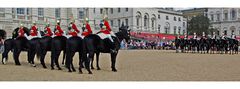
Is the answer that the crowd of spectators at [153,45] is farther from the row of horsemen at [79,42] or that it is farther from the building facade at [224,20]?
the row of horsemen at [79,42]

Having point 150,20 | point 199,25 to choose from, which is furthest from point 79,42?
point 199,25

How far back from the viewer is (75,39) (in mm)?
11375

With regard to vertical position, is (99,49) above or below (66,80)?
above

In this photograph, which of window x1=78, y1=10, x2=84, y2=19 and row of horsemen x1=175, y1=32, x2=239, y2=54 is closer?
window x1=78, y1=10, x2=84, y2=19

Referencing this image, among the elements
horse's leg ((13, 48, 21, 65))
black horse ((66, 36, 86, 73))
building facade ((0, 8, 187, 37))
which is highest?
building facade ((0, 8, 187, 37))

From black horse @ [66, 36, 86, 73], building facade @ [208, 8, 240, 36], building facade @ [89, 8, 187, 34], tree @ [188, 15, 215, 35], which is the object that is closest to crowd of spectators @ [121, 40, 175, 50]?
building facade @ [89, 8, 187, 34]

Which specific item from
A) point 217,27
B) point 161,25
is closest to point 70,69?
point 161,25

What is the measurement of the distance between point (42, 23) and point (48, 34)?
11.9 metres

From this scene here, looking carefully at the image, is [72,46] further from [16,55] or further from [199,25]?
[199,25]

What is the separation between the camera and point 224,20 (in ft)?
168

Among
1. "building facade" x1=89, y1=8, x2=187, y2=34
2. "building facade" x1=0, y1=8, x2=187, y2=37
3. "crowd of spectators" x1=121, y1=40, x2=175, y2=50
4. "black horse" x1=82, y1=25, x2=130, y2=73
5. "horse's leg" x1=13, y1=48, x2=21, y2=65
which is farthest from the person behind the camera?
"crowd of spectators" x1=121, y1=40, x2=175, y2=50

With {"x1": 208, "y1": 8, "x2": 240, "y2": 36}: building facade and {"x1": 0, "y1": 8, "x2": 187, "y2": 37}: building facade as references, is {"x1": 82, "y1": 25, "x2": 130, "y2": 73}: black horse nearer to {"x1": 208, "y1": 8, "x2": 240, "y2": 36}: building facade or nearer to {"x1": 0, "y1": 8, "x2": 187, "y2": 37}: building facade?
{"x1": 0, "y1": 8, "x2": 187, "y2": 37}: building facade

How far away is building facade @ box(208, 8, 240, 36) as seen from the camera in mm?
46397

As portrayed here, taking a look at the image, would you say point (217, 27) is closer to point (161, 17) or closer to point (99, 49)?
point (161, 17)
